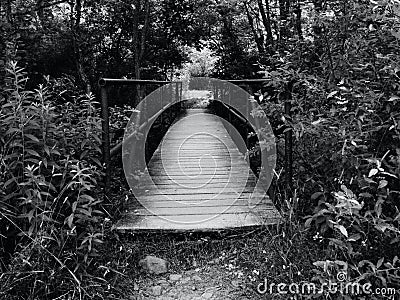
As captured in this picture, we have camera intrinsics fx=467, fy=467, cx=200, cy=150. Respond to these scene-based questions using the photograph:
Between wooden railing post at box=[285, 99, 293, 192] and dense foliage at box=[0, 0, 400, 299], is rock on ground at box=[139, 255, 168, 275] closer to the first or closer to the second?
dense foliage at box=[0, 0, 400, 299]

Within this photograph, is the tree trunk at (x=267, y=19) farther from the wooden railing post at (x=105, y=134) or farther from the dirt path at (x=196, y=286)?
the dirt path at (x=196, y=286)

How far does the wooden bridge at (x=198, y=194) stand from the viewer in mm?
2945

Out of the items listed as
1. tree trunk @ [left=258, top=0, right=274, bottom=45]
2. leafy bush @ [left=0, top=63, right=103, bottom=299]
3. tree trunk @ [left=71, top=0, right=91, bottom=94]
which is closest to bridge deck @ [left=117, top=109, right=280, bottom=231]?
leafy bush @ [left=0, top=63, right=103, bottom=299]

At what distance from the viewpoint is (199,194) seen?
3652 millimetres

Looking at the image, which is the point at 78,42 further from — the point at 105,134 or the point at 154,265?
the point at 154,265

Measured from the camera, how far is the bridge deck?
9.66 ft

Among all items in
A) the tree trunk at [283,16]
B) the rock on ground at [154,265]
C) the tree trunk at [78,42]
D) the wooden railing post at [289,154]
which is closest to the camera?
the rock on ground at [154,265]

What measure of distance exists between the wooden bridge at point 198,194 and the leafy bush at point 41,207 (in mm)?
605

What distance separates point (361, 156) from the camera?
2.01 metres

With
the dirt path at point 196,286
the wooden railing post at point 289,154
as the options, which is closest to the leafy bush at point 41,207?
the dirt path at point 196,286

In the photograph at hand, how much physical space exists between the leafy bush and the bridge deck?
1.96 feet

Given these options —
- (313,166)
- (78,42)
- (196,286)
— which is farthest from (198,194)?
(78,42)

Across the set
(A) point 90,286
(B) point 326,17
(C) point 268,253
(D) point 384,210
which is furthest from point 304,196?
(A) point 90,286

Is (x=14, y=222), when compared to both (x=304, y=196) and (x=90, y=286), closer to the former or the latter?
(x=90, y=286)
